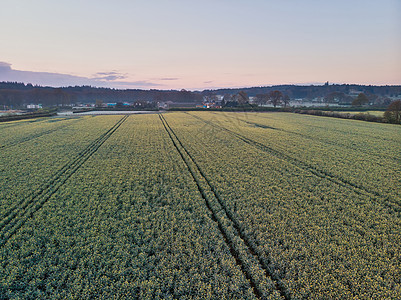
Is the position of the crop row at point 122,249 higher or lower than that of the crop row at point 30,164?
lower

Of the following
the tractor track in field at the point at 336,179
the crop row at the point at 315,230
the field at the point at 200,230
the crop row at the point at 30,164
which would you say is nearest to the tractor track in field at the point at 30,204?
the field at the point at 200,230

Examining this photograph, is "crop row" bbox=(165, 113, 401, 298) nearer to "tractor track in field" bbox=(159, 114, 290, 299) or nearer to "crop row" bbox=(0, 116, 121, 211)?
"tractor track in field" bbox=(159, 114, 290, 299)

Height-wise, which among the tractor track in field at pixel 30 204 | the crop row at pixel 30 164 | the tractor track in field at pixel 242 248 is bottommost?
the tractor track in field at pixel 242 248

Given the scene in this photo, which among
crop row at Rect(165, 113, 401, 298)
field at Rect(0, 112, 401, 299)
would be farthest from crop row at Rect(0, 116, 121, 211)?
crop row at Rect(165, 113, 401, 298)

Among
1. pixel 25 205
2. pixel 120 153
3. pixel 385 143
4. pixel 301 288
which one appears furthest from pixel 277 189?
pixel 385 143

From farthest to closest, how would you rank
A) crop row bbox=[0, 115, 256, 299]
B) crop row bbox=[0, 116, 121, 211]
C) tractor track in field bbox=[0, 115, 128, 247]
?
1. crop row bbox=[0, 116, 121, 211]
2. tractor track in field bbox=[0, 115, 128, 247]
3. crop row bbox=[0, 115, 256, 299]

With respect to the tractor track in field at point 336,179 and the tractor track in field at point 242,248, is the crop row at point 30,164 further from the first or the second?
the tractor track in field at point 336,179

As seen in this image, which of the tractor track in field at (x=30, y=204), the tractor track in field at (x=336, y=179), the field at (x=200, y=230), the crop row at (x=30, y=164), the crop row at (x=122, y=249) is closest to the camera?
the crop row at (x=122, y=249)

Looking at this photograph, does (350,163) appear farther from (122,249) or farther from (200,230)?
(122,249)
